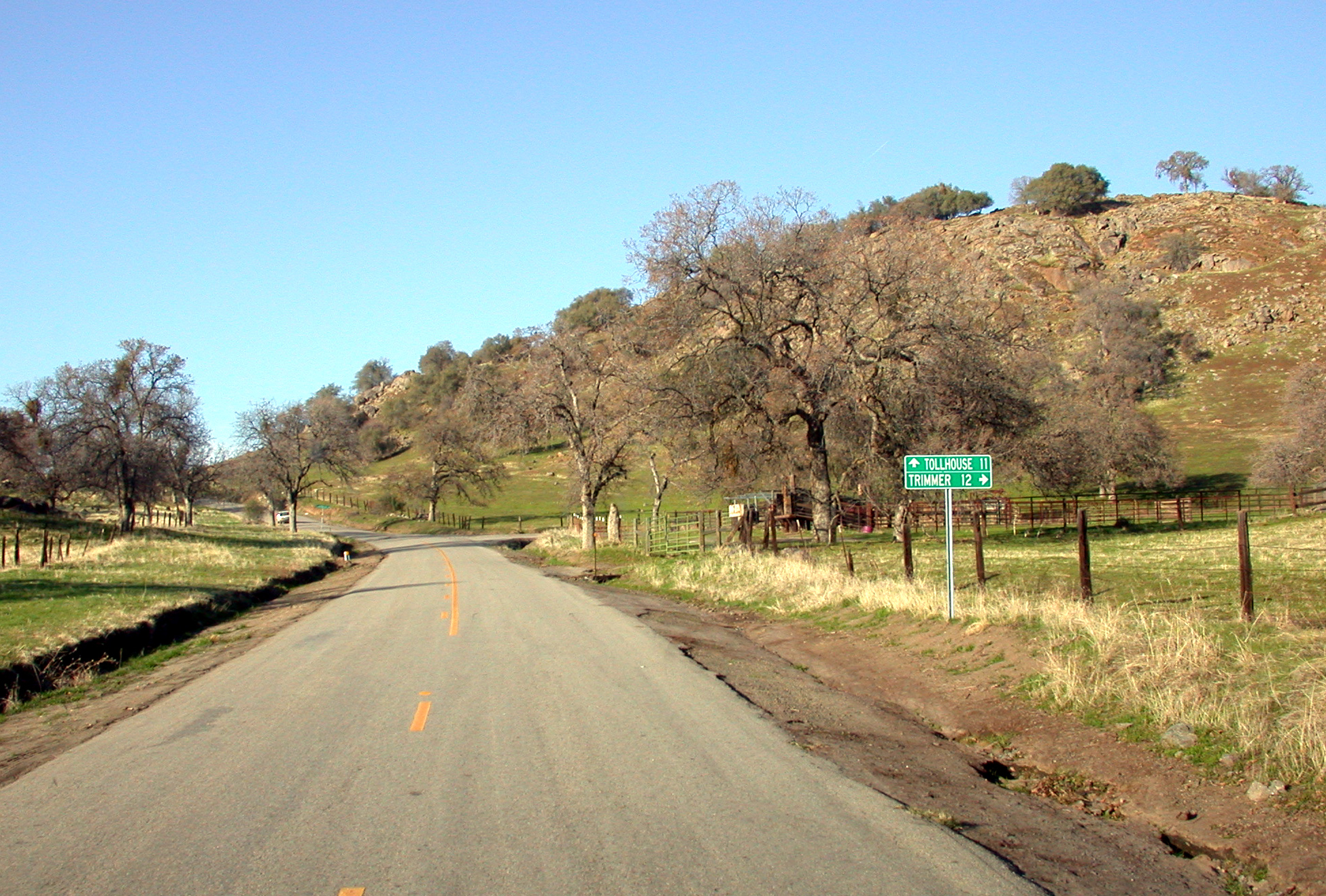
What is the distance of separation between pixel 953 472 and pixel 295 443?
2541 inches

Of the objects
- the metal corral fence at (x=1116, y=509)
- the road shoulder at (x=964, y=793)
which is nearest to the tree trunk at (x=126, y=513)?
the metal corral fence at (x=1116, y=509)

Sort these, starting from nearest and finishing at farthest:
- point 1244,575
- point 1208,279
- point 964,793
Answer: point 964,793, point 1244,575, point 1208,279

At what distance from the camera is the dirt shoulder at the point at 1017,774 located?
576 cm

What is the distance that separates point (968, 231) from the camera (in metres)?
123

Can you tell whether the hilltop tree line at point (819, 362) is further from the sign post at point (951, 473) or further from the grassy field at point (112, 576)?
the sign post at point (951, 473)

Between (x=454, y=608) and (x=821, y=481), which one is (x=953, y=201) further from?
(x=454, y=608)

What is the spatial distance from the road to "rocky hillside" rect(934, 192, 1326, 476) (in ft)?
176

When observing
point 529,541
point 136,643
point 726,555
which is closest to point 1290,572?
point 726,555

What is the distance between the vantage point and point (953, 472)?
14023 millimetres

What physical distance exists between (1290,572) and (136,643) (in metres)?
20.0

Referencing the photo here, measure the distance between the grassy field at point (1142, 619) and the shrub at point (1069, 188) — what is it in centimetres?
11717

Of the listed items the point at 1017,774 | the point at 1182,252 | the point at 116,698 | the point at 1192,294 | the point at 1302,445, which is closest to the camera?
the point at 1017,774

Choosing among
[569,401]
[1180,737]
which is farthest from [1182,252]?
[1180,737]

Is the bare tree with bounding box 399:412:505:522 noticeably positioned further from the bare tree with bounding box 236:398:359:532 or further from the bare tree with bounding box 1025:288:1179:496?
the bare tree with bounding box 1025:288:1179:496
